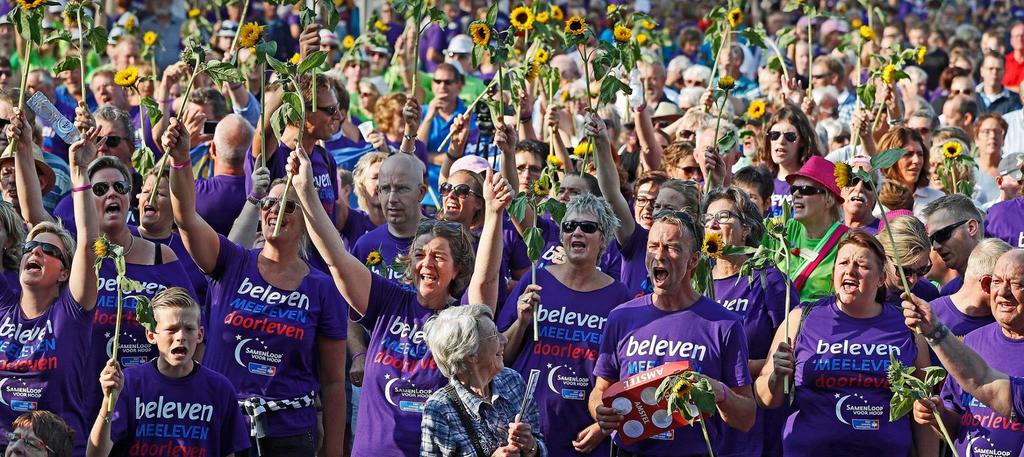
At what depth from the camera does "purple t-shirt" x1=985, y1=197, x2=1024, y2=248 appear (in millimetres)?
8352

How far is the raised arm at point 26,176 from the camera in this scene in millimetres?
6508

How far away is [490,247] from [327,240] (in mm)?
653

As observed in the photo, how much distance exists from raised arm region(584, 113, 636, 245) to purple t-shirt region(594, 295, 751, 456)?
3.36 ft

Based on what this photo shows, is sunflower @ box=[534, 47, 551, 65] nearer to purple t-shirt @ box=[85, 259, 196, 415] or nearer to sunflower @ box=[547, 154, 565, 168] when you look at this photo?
sunflower @ box=[547, 154, 565, 168]

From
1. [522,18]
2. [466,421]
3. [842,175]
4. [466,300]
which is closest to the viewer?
[466,421]

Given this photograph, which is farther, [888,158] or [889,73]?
[889,73]

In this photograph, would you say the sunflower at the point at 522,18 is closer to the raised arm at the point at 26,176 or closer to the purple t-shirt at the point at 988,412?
the raised arm at the point at 26,176

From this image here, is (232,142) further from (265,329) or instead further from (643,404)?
(643,404)

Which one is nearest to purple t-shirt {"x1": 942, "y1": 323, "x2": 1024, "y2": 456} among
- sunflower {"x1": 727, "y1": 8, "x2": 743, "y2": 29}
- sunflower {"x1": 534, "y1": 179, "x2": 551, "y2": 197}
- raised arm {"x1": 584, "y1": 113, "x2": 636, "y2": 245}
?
raised arm {"x1": 584, "y1": 113, "x2": 636, "y2": 245}

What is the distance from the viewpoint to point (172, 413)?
20.6ft

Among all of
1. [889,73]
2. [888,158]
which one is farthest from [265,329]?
[889,73]

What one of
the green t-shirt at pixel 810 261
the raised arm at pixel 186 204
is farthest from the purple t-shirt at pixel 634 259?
the raised arm at pixel 186 204

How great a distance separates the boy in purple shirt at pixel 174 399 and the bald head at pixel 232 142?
2.00m

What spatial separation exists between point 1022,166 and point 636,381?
3317 millimetres
